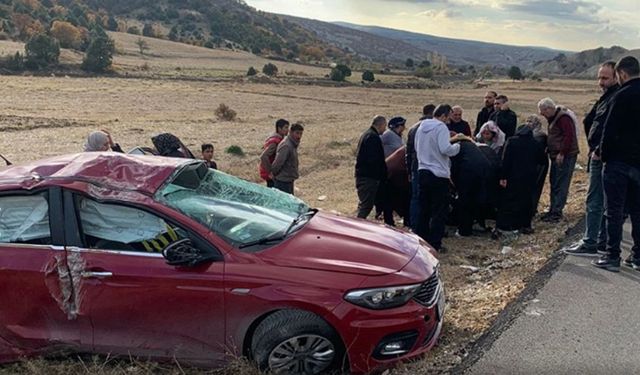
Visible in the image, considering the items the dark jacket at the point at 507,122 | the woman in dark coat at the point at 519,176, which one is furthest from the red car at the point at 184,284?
the dark jacket at the point at 507,122

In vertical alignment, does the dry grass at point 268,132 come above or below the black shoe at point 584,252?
below

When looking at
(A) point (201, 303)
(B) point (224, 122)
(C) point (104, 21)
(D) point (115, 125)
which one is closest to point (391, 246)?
(A) point (201, 303)

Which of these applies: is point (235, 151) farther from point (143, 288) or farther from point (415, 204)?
point (143, 288)

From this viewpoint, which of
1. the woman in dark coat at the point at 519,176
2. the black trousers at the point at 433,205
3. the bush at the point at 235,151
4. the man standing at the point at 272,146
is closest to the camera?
the black trousers at the point at 433,205

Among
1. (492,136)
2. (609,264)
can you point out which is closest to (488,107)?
(492,136)

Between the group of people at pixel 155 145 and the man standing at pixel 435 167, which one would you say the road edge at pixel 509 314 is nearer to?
the man standing at pixel 435 167

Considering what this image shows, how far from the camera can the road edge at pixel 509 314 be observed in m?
4.46

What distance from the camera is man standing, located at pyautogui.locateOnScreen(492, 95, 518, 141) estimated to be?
9.61m

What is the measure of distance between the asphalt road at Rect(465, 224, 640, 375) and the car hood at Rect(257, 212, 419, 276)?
0.98 meters

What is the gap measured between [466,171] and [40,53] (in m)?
58.9

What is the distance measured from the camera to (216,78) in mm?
58500

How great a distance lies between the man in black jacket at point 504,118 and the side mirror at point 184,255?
21.6 feet

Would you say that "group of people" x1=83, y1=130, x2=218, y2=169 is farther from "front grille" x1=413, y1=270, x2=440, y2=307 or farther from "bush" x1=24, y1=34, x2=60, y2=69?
"bush" x1=24, y1=34, x2=60, y2=69

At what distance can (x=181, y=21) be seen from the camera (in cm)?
15512
